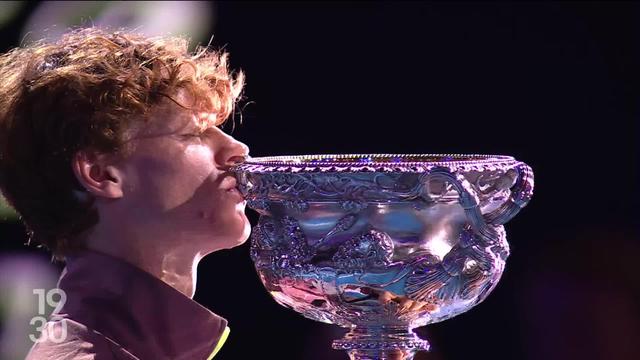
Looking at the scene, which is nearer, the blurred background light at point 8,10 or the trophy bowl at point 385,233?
the trophy bowl at point 385,233

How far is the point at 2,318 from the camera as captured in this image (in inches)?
72.6

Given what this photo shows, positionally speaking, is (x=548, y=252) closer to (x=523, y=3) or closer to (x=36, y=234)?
(x=523, y=3)

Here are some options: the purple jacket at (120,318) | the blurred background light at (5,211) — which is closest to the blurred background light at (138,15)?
the blurred background light at (5,211)

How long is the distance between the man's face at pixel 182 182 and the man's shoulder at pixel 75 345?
0.11m

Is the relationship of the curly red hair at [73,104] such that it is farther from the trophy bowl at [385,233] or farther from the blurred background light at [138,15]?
the blurred background light at [138,15]

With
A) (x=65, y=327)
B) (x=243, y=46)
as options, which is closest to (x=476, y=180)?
(x=65, y=327)

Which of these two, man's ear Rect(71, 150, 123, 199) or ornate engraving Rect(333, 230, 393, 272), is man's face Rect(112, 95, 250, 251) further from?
ornate engraving Rect(333, 230, 393, 272)

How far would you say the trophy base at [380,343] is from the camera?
1.05 meters

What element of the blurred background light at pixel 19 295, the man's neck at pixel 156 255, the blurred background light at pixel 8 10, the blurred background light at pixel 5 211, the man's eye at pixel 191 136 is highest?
the blurred background light at pixel 8 10

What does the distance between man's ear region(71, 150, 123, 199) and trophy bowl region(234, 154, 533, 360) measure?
12 centimetres

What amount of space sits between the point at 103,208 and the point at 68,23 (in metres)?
0.87

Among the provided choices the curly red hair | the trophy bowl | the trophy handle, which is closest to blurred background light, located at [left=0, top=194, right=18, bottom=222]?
the curly red hair

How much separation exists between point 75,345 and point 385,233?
29 cm

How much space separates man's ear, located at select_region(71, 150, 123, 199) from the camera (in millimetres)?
1062
